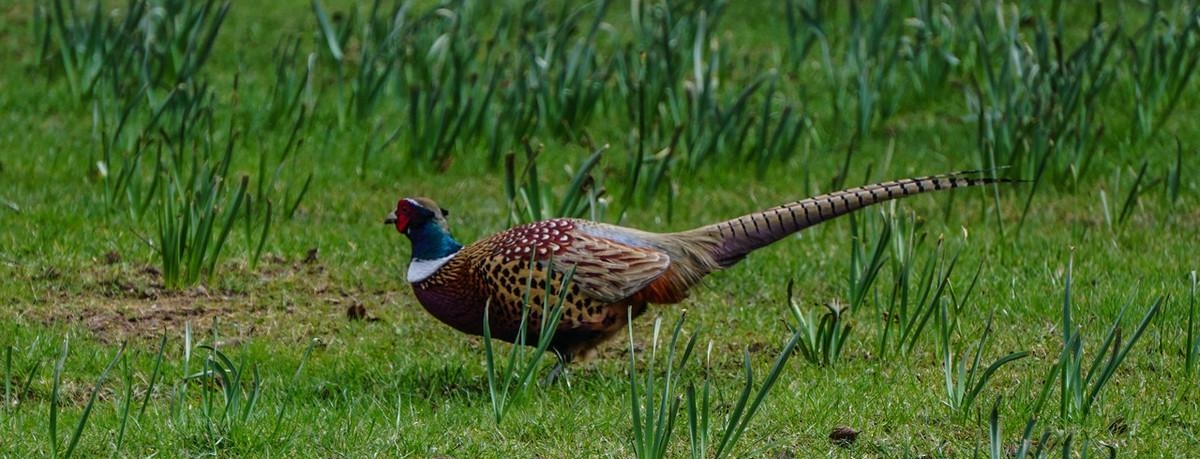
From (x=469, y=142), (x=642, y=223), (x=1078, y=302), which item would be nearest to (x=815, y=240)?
(x=642, y=223)

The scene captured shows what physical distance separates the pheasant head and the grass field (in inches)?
12.1

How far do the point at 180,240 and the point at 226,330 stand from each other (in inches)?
13.3

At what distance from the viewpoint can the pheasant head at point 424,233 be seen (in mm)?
5129

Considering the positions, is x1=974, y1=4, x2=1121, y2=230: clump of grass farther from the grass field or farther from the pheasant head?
the pheasant head

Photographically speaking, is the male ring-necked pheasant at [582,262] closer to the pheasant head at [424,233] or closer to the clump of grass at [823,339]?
the pheasant head at [424,233]

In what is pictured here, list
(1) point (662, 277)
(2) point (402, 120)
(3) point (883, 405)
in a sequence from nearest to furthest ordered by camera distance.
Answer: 1. (3) point (883, 405)
2. (1) point (662, 277)
3. (2) point (402, 120)

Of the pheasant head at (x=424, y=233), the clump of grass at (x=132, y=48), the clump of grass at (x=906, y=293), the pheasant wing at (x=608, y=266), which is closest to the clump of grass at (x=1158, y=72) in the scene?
the clump of grass at (x=906, y=293)

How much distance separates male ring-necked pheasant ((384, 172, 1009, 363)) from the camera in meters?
4.84

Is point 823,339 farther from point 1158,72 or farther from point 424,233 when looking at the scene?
point 1158,72

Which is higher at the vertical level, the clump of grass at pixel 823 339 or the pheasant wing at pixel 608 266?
the pheasant wing at pixel 608 266

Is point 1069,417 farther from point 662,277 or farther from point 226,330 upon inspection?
point 226,330

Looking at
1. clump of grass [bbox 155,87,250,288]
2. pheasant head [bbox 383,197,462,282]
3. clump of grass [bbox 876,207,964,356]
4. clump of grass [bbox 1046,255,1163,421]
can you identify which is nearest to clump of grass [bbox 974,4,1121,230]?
clump of grass [bbox 876,207,964,356]

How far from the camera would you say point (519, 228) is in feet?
16.4

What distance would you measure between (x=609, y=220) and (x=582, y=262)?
208 cm
